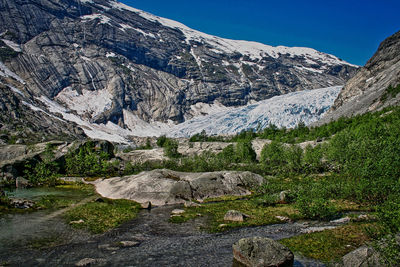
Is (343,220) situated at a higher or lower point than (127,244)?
lower

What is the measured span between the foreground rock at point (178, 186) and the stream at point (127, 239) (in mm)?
13779

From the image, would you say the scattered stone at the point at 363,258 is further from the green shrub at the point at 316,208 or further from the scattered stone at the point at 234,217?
the scattered stone at the point at 234,217

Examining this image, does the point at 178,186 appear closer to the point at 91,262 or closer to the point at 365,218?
the point at 365,218

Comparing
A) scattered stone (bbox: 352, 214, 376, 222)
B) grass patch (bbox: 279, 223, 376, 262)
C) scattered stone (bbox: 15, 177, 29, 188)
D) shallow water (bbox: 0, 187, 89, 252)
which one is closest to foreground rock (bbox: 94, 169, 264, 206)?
shallow water (bbox: 0, 187, 89, 252)

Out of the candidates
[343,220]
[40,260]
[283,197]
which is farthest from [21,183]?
[343,220]

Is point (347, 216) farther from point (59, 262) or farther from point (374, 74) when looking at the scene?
point (374, 74)

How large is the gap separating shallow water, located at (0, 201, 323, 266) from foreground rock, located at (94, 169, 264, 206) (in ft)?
46.6

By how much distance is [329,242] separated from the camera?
822 inches

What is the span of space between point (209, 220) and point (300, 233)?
10.2 m

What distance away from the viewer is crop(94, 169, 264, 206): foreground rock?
44969mm

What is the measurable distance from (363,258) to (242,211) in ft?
68.9

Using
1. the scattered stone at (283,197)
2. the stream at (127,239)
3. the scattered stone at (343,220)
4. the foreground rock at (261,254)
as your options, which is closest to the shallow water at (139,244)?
the stream at (127,239)

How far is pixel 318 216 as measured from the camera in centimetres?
2984

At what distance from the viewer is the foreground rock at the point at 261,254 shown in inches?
677
